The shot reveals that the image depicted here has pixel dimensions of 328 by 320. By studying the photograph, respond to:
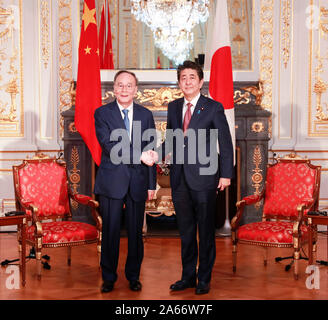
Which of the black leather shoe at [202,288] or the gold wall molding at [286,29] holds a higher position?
the gold wall molding at [286,29]

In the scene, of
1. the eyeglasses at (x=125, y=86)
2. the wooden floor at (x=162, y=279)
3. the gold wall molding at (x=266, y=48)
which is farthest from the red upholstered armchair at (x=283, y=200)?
the gold wall molding at (x=266, y=48)

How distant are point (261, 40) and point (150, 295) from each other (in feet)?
13.3

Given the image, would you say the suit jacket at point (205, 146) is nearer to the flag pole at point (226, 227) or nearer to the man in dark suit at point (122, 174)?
the man in dark suit at point (122, 174)

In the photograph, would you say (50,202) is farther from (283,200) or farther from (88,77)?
(283,200)

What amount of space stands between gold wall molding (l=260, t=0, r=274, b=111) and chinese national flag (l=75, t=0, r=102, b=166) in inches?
88.6

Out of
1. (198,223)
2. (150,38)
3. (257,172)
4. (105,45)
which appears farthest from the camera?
(150,38)

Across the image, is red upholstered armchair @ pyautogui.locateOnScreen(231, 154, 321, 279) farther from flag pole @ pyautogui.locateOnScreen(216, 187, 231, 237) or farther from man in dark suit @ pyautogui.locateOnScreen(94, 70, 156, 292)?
flag pole @ pyautogui.locateOnScreen(216, 187, 231, 237)

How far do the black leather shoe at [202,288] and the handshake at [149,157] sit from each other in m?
1.01

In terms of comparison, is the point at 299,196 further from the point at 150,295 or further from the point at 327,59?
the point at 327,59

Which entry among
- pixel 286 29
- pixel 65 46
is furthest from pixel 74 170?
pixel 286 29

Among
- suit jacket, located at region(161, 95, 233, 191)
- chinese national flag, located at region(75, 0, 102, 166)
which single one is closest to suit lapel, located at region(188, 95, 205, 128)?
suit jacket, located at region(161, 95, 233, 191)

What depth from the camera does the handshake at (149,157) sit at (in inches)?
142

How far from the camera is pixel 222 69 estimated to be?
557 cm

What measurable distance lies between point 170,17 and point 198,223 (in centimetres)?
355
